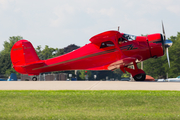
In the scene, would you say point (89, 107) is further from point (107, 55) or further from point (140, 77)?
point (140, 77)

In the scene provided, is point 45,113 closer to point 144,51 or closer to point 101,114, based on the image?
point 101,114

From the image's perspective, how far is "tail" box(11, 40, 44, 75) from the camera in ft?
65.9

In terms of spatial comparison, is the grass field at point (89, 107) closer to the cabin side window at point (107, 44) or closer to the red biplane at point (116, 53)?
the red biplane at point (116, 53)

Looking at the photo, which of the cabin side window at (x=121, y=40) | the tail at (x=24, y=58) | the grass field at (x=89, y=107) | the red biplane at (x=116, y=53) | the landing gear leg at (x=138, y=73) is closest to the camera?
the grass field at (x=89, y=107)

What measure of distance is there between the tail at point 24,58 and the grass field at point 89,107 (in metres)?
11.1

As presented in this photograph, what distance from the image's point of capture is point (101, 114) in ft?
20.5

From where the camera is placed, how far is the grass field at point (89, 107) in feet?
19.7

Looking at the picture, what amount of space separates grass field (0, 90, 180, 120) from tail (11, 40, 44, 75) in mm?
11121

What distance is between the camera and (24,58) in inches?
A: 797

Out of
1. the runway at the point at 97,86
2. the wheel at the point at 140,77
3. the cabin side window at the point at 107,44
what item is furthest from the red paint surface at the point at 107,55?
the runway at the point at 97,86

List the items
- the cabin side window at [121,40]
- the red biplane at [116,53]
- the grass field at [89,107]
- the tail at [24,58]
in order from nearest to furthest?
the grass field at [89,107]
the red biplane at [116,53]
the cabin side window at [121,40]
the tail at [24,58]

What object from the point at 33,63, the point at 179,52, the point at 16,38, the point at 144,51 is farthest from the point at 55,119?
the point at 16,38

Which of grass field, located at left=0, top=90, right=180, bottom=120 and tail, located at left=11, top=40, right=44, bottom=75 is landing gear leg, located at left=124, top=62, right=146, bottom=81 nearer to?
tail, located at left=11, top=40, right=44, bottom=75

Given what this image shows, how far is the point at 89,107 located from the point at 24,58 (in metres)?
14.2
